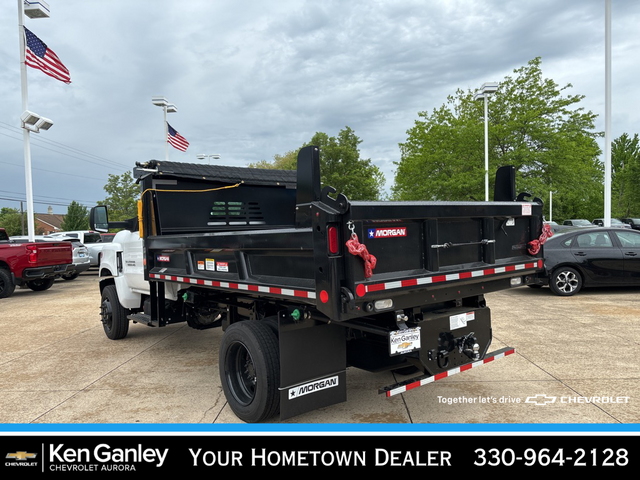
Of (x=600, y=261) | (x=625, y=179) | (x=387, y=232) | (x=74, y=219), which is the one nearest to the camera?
(x=387, y=232)

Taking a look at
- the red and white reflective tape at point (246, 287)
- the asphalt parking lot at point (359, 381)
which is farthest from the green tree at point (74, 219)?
the red and white reflective tape at point (246, 287)

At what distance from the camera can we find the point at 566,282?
982 cm

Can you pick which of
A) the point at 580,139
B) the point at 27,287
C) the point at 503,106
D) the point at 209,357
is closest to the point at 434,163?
the point at 503,106

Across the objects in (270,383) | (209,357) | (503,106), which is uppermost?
(503,106)

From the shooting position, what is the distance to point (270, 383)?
3.64 m

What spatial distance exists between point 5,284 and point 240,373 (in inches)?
452

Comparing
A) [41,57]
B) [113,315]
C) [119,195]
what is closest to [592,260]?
[113,315]

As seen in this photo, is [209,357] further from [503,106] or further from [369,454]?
[503,106]

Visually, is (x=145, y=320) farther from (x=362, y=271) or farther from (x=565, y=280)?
(x=565, y=280)

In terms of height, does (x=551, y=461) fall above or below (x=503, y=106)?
below

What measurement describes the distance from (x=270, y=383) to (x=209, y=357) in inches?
106

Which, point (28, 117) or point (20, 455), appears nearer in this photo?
point (20, 455)

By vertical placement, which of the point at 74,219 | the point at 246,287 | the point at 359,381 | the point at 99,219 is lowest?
the point at 359,381

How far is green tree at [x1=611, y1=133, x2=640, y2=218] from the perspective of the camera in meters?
45.3
